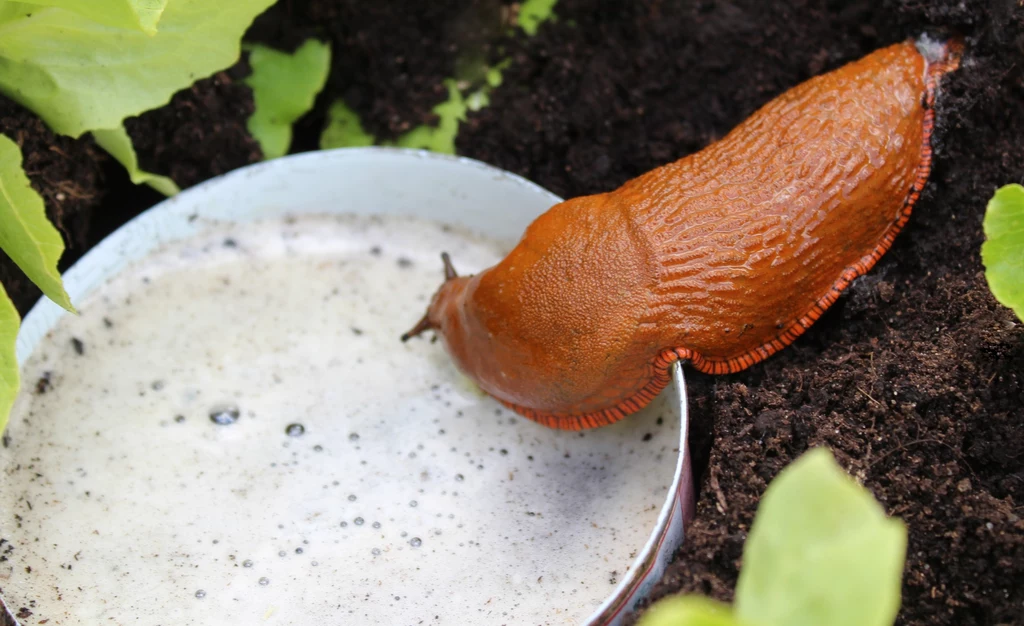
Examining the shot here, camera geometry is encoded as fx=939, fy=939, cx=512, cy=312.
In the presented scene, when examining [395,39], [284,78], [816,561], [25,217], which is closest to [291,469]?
[25,217]

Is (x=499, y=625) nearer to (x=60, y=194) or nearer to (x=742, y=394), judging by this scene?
(x=742, y=394)

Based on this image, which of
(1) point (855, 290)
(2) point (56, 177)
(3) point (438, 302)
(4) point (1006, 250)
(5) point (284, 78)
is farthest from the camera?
(5) point (284, 78)

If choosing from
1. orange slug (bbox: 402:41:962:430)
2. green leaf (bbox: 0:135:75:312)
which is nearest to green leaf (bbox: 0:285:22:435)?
green leaf (bbox: 0:135:75:312)

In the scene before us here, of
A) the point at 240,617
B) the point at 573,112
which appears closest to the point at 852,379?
the point at 573,112

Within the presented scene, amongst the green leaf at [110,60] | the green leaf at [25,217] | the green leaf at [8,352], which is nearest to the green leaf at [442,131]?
the green leaf at [110,60]

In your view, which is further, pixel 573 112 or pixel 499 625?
pixel 573 112

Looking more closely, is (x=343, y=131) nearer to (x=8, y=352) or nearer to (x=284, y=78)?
(x=284, y=78)

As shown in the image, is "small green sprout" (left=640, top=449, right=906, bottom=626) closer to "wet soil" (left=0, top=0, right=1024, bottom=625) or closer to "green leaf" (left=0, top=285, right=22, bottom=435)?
"wet soil" (left=0, top=0, right=1024, bottom=625)
